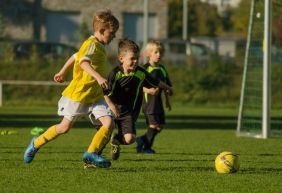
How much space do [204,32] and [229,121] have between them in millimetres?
33555

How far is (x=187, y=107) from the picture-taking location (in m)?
33.3

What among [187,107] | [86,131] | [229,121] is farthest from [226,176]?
[187,107]

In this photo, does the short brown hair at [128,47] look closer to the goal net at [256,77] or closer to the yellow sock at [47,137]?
the yellow sock at [47,137]

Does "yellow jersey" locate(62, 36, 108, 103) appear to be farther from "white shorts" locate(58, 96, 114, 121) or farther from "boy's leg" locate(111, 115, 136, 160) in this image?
"boy's leg" locate(111, 115, 136, 160)

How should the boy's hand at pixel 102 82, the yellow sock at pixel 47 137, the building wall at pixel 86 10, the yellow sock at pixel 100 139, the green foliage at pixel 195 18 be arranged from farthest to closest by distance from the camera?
the green foliage at pixel 195 18, the building wall at pixel 86 10, the yellow sock at pixel 47 137, the yellow sock at pixel 100 139, the boy's hand at pixel 102 82

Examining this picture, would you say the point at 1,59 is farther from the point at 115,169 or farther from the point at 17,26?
A: the point at 115,169

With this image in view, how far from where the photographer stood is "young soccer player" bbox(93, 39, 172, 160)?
11227mm

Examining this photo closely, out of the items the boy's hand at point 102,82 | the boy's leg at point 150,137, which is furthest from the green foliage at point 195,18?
the boy's hand at point 102,82

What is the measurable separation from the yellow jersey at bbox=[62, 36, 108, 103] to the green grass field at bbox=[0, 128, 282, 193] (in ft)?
2.58

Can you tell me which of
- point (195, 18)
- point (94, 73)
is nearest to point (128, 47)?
point (94, 73)

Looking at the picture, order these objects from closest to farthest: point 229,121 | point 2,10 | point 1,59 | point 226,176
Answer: point 226,176 < point 229,121 < point 1,59 < point 2,10

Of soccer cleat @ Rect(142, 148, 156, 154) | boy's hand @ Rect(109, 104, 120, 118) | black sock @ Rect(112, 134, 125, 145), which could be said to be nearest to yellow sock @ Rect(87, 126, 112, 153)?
boy's hand @ Rect(109, 104, 120, 118)

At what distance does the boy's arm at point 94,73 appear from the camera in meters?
9.88

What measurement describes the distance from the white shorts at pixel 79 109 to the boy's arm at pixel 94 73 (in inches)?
18.2
